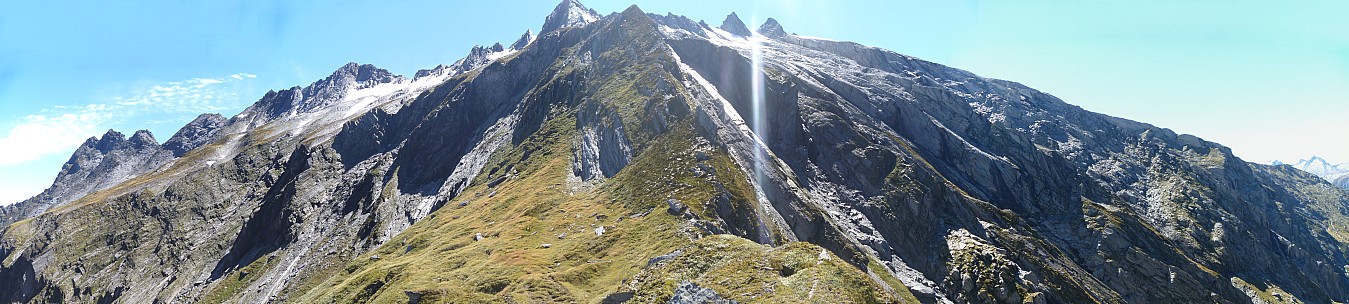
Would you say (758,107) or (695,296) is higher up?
(758,107)

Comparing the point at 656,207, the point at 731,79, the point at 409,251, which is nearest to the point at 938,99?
the point at 731,79

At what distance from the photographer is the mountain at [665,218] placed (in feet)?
176

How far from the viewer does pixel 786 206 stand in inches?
3457

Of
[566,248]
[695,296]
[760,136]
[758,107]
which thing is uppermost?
[758,107]

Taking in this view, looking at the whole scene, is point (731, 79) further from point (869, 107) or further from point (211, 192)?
point (211, 192)

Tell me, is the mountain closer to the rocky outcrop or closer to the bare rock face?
the rocky outcrop

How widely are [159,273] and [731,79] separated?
171m

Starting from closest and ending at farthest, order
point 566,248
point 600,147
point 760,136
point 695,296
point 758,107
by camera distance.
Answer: point 695,296
point 566,248
point 600,147
point 760,136
point 758,107

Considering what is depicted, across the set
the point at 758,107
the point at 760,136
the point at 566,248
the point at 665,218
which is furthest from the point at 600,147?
the point at 566,248

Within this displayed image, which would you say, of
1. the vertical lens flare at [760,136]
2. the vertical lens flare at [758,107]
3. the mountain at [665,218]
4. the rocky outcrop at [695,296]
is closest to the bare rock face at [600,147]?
the mountain at [665,218]

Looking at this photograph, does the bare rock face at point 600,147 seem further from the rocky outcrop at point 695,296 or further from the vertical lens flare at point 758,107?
the rocky outcrop at point 695,296

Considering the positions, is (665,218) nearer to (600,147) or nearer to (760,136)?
(600,147)

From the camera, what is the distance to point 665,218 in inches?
2464

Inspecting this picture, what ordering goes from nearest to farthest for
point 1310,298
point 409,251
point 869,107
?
Result: point 409,251
point 869,107
point 1310,298
